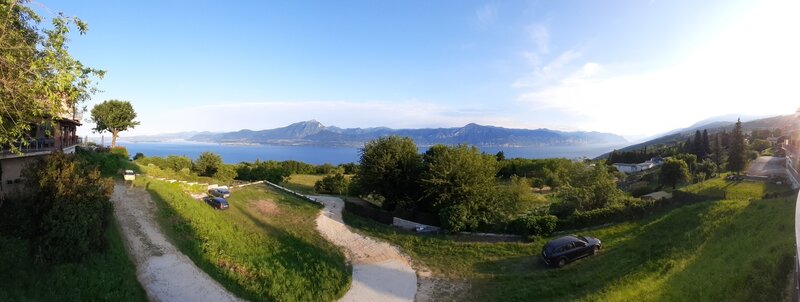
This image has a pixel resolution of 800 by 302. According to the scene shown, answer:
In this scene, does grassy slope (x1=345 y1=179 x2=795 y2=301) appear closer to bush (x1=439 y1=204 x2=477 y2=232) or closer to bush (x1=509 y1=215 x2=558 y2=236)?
bush (x1=509 y1=215 x2=558 y2=236)

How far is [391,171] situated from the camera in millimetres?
30953

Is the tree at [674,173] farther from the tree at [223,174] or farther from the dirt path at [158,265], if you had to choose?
the tree at [223,174]

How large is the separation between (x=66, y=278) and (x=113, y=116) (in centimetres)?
3704

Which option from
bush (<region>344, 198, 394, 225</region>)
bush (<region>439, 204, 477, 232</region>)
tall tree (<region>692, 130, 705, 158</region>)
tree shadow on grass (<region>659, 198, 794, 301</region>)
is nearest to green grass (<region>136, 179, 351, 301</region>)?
bush (<region>344, 198, 394, 225</region>)

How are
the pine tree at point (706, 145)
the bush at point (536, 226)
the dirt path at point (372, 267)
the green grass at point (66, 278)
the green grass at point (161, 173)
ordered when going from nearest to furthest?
the green grass at point (66, 278)
the dirt path at point (372, 267)
the bush at point (536, 226)
the green grass at point (161, 173)
the pine tree at point (706, 145)

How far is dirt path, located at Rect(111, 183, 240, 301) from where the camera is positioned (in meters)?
12.9

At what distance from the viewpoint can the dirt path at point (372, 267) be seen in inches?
615

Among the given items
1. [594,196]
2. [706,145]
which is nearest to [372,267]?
[594,196]

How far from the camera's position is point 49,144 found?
21109mm

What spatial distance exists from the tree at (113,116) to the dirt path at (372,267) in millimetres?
30927

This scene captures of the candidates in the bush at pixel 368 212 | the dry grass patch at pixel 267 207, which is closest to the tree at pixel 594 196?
the bush at pixel 368 212

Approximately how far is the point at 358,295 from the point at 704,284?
11.7m

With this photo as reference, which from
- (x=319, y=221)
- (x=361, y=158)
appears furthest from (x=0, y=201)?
(x=361, y=158)

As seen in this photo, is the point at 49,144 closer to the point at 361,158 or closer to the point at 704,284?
the point at 361,158
